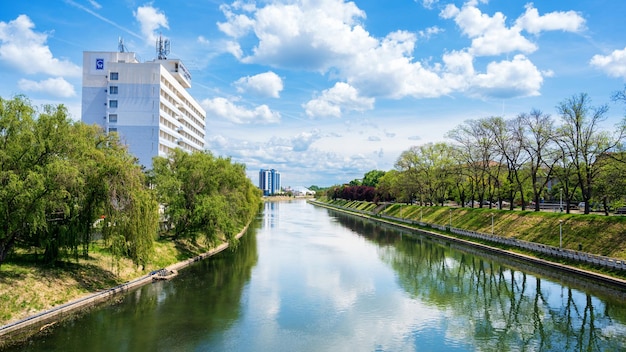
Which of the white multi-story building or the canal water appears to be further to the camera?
the white multi-story building

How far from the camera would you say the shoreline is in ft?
63.2

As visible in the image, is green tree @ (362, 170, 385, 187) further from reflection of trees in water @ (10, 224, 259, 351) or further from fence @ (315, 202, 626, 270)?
reflection of trees in water @ (10, 224, 259, 351)

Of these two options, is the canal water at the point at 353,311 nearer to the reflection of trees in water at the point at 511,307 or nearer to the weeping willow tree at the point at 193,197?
the reflection of trees in water at the point at 511,307

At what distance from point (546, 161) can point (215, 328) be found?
138 feet

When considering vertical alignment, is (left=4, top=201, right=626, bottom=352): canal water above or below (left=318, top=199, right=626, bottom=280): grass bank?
below

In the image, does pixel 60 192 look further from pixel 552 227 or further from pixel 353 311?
pixel 552 227

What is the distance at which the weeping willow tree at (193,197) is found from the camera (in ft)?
125

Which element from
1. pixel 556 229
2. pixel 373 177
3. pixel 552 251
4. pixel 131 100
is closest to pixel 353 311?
pixel 552 251

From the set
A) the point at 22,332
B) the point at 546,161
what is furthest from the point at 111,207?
the point at 546,161

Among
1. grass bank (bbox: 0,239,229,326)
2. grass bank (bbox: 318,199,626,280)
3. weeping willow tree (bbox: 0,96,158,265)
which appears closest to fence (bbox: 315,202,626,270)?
grass bank (bbox: 318,199,626,280)

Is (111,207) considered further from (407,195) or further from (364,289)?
(407,195)

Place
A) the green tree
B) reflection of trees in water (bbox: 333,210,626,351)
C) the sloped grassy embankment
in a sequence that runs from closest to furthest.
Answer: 1. reflection of trees in water (bbox: 333,210,626,351)
2. the sloped grassy embankment
3. the green tree

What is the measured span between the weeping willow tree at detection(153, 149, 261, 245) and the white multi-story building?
87.5ft

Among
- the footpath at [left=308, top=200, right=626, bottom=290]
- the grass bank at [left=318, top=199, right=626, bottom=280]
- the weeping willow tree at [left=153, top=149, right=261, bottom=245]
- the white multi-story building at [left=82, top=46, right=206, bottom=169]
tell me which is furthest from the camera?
the white multi-story building at [left=82, top=46, right=206, bottom=169]
